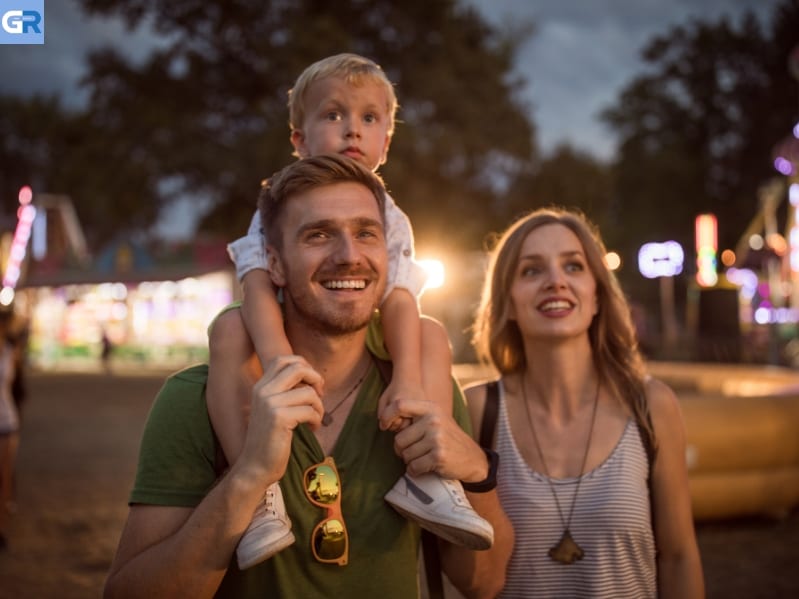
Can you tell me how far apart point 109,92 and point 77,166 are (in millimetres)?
2319

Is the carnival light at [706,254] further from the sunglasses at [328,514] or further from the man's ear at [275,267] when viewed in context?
the sunglasses at [328,514]

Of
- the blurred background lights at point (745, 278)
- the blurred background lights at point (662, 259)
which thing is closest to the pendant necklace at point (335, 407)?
the blurred background lights at point (662, 259)

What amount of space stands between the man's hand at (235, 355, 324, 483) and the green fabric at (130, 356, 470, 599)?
0.22 m

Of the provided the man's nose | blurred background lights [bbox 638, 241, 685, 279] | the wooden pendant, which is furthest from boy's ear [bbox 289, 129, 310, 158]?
blurred background lights [bbox 638, 241, 685, 279]

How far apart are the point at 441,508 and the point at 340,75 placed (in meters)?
1.72

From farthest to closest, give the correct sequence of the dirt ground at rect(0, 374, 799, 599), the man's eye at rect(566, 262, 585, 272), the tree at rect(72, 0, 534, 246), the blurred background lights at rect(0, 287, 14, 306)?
the tree at rect(72, 0, 534, 246) → the blurred background lights at rect(0, 287, 14, 306) → the dirt ground at rect(0, 374, 799, 599) → the man's eye at rect(566, 262, 585, 272)

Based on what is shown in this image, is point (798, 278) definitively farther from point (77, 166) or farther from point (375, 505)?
point (375, 505)

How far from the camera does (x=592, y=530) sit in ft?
8.39

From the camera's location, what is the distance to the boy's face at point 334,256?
6.90ft

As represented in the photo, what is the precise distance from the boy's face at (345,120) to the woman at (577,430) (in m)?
0.63

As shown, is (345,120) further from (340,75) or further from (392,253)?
(392,253)

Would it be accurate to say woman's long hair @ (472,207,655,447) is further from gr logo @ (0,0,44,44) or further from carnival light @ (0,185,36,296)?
carnival light @ (0,185,36,296)

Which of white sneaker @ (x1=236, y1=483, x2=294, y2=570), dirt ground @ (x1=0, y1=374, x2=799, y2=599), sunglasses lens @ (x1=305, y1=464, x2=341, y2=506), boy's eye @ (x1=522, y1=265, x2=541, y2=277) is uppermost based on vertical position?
boy's eye @ (x1=522, y1=265, x2=541, y2=277)

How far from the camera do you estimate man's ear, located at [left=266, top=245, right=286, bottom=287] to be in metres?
2.22
